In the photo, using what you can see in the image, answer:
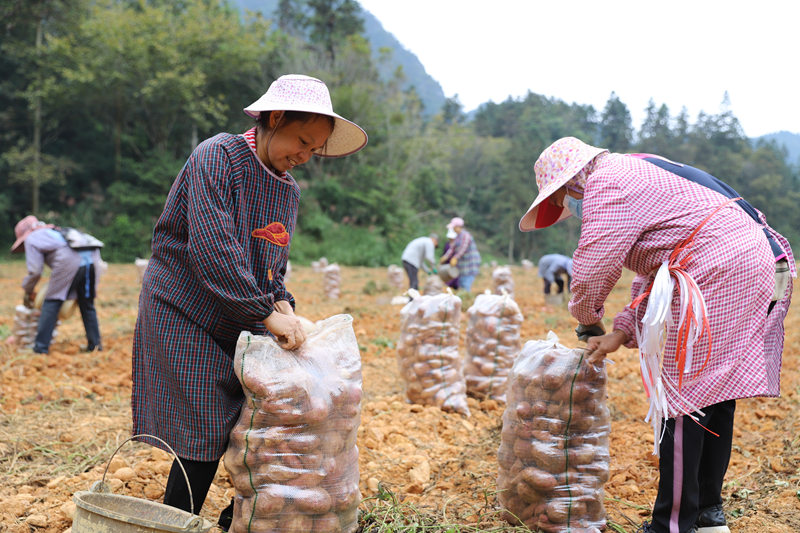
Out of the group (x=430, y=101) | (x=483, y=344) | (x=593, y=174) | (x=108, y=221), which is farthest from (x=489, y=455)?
(x=430, y=101)

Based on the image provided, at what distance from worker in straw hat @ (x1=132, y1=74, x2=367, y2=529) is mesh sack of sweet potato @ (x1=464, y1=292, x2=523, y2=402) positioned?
265cm

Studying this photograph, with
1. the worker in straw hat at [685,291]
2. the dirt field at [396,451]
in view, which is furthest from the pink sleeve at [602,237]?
the dirt field at [396,451]

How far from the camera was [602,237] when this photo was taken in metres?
1.94

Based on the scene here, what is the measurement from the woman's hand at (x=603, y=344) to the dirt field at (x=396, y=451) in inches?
26.9

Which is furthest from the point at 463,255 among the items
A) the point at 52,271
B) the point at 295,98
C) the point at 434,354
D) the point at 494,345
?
the point at 295,98

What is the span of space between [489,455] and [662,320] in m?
1.62

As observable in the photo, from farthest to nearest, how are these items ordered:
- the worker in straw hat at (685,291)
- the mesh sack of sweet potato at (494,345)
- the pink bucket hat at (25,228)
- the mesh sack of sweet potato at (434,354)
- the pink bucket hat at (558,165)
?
the pink bucket hat at (25,228), the mesh sack of sweet potato at (494,345), the mesh sack of sweet potato at (434,354), the pink bucket hat at (558,165), the worker in straw hat at (685,291)

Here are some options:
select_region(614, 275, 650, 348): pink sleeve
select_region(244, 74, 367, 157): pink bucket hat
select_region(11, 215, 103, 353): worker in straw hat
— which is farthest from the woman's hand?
select_region(11, 215, 103, 353): worker in straw hat

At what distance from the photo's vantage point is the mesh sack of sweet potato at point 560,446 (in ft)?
7.19

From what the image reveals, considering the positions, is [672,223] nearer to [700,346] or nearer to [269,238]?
[700,346]

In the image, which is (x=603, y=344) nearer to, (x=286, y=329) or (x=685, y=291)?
(x=685, y=291)

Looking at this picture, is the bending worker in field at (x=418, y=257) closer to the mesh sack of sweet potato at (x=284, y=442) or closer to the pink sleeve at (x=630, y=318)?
the pink sleeve at (x=630, y=318)

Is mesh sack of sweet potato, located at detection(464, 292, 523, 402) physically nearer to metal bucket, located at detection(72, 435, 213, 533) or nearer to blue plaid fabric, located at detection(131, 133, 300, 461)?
blue plaid fabric, located at detection(131, 133, 300, 461)

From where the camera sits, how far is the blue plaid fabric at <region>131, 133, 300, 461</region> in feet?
5.89
